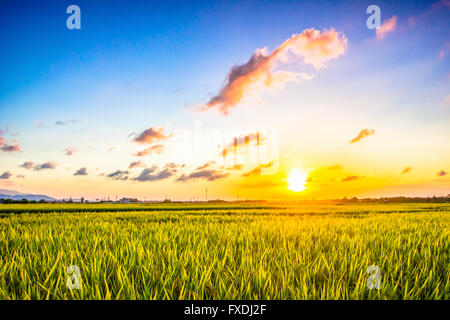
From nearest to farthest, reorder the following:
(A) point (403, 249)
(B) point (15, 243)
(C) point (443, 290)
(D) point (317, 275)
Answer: (C) point (443, 290) < (D) point (317, 275) < (A) point (403, 249) < (B) point (15, 243)

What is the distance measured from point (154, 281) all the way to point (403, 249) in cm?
344

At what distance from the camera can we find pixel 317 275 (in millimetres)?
2441

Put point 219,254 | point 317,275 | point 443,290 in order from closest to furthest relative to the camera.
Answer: point 443,290 < point 317,275 < point 219,254

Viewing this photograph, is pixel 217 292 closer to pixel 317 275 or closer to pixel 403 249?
pixel 317 275

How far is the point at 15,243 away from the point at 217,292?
12.4 ft
